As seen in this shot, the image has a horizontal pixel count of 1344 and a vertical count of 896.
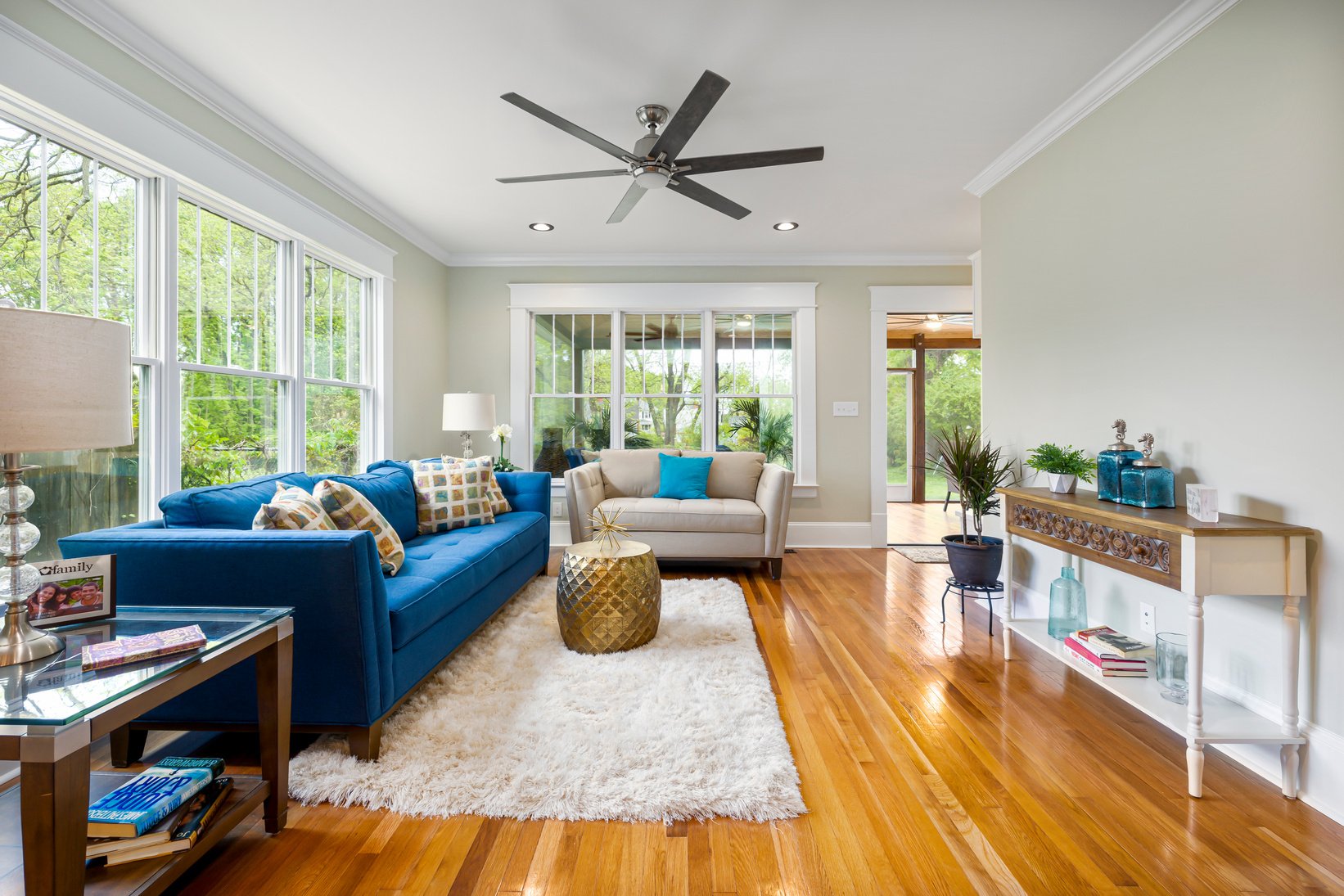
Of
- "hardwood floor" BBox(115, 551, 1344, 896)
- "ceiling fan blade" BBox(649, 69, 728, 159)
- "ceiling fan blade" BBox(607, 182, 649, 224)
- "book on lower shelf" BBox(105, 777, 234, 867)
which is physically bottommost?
"hardwood floor" BBox(115, 551, 1344, 896)

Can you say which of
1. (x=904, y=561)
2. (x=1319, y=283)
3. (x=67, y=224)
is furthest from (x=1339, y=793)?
(x=67, y=224)

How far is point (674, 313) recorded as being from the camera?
5.42 meters

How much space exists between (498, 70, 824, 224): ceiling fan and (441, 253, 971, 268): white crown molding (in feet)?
7.17

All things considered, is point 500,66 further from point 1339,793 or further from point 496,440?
point 1339,793

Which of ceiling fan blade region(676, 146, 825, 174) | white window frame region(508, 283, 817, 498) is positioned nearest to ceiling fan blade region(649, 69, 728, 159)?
ceiling fan blade region(676, 146, 825, 174)

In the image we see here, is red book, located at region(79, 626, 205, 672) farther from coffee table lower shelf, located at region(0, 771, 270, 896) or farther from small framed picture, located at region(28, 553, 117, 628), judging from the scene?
coffee table lower shelf, located at region(0, 771, 270, 896)

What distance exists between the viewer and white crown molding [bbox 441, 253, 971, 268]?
5246 millimetres

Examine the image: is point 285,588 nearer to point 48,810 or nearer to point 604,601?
point 48,810

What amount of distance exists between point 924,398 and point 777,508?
17.0 feet

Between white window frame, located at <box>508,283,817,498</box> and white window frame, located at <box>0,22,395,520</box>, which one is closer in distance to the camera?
white window frame, located at <box>0,22,395,520</box>

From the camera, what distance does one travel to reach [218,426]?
9.41ft

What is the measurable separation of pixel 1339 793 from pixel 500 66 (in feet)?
12.0

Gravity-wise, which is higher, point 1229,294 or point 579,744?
point 1229,294

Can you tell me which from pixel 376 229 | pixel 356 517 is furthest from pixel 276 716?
pixel 376 229
